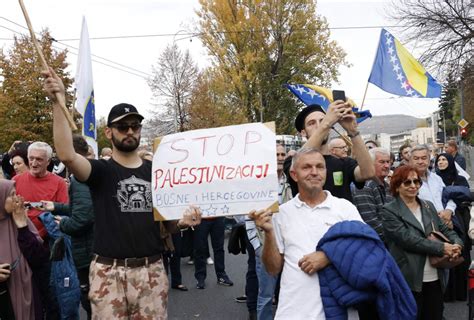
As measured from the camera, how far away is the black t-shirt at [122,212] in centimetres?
321

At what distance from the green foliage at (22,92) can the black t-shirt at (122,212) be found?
2753 cm

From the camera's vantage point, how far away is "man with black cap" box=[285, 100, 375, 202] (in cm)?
313

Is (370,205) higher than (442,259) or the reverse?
higher

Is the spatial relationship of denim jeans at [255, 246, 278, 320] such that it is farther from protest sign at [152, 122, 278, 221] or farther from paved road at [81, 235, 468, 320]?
protest sign at [152, 122, 278, 221]

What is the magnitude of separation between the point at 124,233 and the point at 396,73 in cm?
444

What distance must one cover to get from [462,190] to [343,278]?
3.73 metres

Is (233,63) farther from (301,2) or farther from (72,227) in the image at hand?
(72,227)

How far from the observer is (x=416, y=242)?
4.07 metres

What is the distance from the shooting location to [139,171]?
336 cm

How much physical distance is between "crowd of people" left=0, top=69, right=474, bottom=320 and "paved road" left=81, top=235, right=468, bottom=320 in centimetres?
127

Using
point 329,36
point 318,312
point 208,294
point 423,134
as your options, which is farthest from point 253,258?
point 423,134

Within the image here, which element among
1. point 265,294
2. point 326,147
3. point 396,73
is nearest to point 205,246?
point 265,294

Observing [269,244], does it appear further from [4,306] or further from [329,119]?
[4,306]

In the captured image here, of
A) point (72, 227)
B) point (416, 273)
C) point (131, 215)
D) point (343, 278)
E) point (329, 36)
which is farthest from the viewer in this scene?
point (329, 36)
